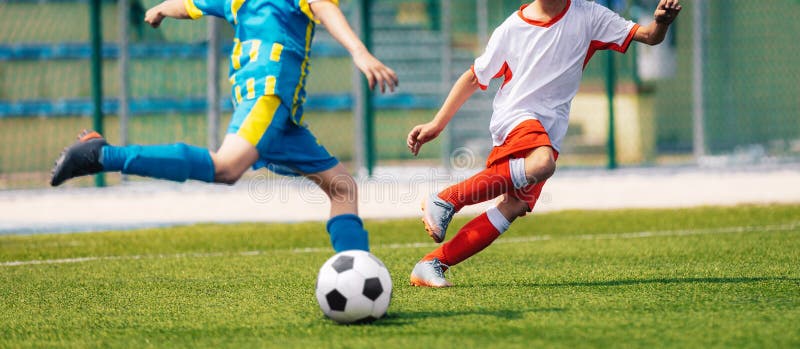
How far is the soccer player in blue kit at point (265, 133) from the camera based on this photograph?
4148 mm

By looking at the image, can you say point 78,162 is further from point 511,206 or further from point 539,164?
point 511,206

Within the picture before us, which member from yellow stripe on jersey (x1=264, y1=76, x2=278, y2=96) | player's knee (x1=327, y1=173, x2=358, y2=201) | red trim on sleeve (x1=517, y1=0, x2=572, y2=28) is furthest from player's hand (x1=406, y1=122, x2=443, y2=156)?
yellow stripe on jersey (x1=264, y1=76, x2=278, y2=96)

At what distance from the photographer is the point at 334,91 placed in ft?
44.8

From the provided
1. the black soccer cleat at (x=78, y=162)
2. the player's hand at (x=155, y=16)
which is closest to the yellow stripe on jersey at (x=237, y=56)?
the player's hand at (x=155, y=16)

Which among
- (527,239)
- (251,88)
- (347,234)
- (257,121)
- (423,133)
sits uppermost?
(251,88)

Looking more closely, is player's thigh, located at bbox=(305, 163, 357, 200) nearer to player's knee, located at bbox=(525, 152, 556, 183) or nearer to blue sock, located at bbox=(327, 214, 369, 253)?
blue sock, located at bbox=(327, 214, 369, 253)

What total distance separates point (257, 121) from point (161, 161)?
0.40m

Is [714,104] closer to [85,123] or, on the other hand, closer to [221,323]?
[85,123]

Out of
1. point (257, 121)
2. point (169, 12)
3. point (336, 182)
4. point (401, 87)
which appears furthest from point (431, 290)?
point (401, 87)

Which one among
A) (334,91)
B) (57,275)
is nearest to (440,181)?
(334,91)

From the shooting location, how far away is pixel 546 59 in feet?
17.0

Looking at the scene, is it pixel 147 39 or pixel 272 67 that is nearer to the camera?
pixel 272 67

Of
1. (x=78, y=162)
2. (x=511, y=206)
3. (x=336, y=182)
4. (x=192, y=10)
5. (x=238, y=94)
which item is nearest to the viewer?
(x=78, y=162)

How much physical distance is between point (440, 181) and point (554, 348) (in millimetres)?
8750
